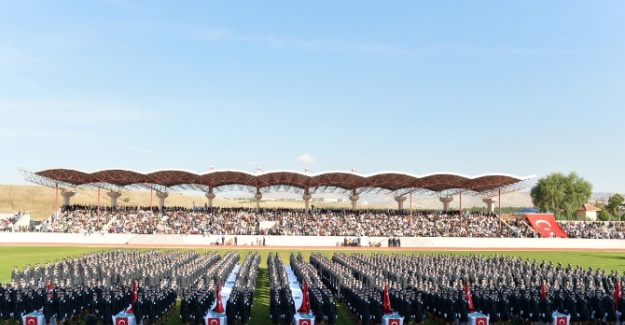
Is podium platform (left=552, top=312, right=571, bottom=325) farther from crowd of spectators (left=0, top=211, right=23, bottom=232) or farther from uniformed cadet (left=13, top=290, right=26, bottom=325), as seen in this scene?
crowd of spectators (left=0, top=211, right=23, bottom=232)

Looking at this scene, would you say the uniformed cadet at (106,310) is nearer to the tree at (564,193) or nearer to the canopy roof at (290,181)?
the canopy roof at (290,181)

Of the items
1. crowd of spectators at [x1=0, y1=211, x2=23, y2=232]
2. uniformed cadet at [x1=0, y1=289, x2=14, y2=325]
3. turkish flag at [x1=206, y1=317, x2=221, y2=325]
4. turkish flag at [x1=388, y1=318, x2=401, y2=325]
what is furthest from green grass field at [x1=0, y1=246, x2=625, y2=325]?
crowd of spectators at [x1=0, y1=211, x2=23, y2=232]

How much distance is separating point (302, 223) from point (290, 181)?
15.3 feet

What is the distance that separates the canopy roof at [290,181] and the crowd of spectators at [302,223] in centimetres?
226

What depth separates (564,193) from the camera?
84688mm

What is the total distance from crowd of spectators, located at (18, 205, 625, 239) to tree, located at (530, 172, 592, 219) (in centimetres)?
3746

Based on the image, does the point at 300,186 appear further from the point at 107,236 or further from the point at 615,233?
the point at 615,233

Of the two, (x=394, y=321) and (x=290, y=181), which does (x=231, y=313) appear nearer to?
(x=394, y=321)

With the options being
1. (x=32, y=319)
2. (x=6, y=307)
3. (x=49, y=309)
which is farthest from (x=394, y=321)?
(x=6, y=307)

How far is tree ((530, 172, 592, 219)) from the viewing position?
83938 mm

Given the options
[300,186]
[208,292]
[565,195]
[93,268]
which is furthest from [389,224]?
[565,195]

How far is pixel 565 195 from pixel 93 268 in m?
80.9

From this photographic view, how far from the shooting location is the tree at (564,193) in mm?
83938

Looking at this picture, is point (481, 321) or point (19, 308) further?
point (19, 308)
